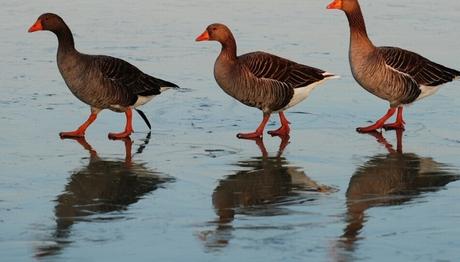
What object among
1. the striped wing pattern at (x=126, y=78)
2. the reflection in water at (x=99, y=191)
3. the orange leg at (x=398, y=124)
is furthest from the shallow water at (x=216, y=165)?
the striped wing pattern at (x=126, y=78)

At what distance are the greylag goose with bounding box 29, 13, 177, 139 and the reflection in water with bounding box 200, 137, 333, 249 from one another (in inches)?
76.2

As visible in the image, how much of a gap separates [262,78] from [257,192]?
3.18m

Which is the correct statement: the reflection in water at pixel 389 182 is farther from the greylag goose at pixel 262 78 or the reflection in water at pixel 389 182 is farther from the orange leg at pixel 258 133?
the greylag goose at pixel 262 78

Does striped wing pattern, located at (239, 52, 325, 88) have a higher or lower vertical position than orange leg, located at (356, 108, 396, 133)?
higher

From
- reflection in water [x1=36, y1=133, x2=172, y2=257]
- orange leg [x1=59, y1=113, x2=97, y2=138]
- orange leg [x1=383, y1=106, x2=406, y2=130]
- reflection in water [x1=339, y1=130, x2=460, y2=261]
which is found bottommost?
reflection in water [x1=36, y1=133, x2=172, y2=257]

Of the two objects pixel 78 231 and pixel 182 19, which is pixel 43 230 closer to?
pixel 78 231

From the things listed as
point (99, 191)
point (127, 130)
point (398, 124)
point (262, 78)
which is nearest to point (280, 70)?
point (262, 78)

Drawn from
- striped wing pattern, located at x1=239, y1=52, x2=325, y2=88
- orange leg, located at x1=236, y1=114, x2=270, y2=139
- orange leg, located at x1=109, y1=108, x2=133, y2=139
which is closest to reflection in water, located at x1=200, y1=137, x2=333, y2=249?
orange leg, located at x1=236, y1=114, x2=270, y2=139

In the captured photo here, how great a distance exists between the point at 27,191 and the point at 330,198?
2.23 m

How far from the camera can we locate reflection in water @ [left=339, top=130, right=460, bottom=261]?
7.46m

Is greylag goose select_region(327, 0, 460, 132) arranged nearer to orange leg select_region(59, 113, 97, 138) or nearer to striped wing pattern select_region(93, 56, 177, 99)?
striped wing pattern select_region(93, 56, 177, 99)

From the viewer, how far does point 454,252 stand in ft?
21.4

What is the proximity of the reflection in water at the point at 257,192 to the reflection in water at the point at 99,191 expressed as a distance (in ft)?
1.95

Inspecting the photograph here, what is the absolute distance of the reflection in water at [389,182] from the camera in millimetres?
7457
